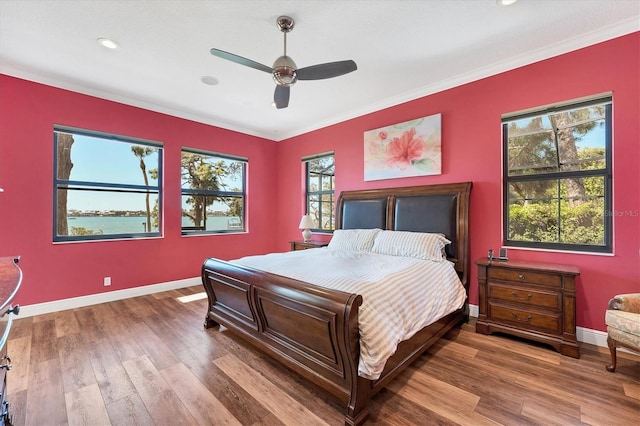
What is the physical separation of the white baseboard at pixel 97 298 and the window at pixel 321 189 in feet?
8.09

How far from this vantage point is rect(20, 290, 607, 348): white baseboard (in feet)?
8.60

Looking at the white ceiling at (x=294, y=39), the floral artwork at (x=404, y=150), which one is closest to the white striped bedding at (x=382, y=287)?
the floral artwork at (x=404, y=150)

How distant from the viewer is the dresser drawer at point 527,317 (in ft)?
8.17

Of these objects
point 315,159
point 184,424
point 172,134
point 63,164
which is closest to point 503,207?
point 315,159

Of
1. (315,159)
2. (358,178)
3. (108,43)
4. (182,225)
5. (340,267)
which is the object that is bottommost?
(340,267)

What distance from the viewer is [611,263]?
8.36 ft

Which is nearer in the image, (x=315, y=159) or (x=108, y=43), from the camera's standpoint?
(x=108, y=43)

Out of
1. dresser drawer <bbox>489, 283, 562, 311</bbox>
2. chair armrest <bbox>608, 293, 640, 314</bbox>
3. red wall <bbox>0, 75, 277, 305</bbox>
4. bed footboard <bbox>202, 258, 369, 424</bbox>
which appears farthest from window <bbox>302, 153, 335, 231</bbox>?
chair armrest <bbox>608, 293, 640, 314</bbox>

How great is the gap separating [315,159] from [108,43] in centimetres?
332

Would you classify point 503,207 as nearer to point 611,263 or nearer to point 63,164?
point 611,263

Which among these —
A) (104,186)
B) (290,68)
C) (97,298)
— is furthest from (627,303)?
(104,186)

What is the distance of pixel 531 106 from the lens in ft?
9.66

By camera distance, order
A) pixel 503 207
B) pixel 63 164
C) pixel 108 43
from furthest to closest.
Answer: pixel 63 164, pixel 503 207, pixel 108 43

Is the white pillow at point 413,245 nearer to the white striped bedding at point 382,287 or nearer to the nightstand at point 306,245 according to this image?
the white striped bedding at point 382,287
